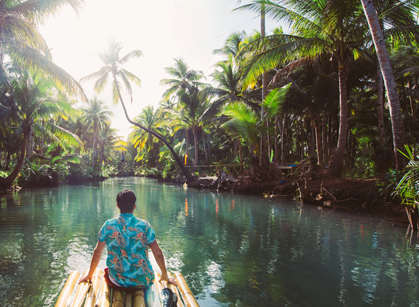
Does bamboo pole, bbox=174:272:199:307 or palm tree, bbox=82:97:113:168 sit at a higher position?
palm tree, bbox=82:97:113:168

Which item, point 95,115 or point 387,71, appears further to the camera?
point 95,115

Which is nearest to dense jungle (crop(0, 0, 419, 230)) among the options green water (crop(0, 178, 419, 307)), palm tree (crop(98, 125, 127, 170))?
green water (crop(0, 178, 419, 307))

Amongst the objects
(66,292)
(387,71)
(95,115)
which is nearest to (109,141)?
(95,115)

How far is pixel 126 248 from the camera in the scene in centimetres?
252

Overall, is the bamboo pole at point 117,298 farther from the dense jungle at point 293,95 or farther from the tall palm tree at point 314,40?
the tall palm tree at point 314,40

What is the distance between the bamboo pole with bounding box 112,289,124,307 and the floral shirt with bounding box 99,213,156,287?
0.07 meters

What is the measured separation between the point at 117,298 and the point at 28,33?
11.3 meters

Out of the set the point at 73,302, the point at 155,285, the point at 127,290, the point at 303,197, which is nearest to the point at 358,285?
the point at 155,285

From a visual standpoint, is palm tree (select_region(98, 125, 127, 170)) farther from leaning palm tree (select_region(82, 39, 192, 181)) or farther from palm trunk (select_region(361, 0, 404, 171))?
palm trunk (select_region(361, 0, 404, 171))

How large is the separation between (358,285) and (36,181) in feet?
80.3

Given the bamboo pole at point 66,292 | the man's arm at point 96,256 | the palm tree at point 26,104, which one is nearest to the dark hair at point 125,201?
the man's arm at point 96,256

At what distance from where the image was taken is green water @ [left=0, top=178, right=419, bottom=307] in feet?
13.5

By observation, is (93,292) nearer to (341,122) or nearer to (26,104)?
(341,122)

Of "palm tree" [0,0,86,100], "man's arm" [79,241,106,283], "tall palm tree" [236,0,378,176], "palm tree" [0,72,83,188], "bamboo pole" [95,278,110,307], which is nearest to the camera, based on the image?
"bamboo pole" [95,278,110,307]
